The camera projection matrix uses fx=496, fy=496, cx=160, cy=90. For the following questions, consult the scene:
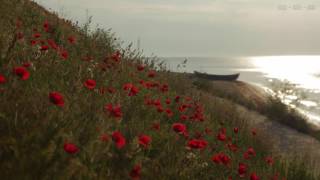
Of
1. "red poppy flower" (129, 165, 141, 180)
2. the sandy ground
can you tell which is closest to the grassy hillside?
"red poppy flower" (129, 165, 141, 180)

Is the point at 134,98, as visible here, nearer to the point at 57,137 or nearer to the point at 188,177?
the point at 188,177

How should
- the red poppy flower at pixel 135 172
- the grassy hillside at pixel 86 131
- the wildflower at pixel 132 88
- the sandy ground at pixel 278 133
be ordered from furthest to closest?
the sandy ground at pixel 278 133, the wildflower at pixel 132 88, the red poppy flower at pixel 135 172, the grassy hillside at pixel 86 131

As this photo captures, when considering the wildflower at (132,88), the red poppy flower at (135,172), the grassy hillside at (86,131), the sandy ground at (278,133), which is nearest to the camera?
the grassy hillside at (86,131)

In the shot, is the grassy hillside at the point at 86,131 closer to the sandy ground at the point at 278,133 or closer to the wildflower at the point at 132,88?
the wildflower at the point at 132,88

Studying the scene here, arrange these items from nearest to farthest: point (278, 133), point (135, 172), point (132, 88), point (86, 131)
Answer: point (135, 172) → point (86, 131) → point (132, 88) → point (278, 133)

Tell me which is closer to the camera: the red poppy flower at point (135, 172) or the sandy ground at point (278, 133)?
the red poppy flower at point (135, 172)

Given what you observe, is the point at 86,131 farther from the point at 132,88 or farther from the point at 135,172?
the point at 132,88

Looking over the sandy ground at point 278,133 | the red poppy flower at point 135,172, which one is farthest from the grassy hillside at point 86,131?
the sandy ground at point 278,133

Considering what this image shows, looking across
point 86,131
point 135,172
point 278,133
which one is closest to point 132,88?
point 86,131

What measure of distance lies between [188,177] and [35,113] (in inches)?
73.6

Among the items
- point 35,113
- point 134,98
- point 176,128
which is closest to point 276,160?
point 134,98

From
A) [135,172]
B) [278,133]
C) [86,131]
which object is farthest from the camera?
[278,133]

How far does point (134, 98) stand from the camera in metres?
7.26

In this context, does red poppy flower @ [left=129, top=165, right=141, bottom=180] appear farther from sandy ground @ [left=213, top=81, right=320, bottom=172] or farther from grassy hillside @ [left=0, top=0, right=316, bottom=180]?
sandy ground @ [left=213, top=81, right=320, bottom=172]
